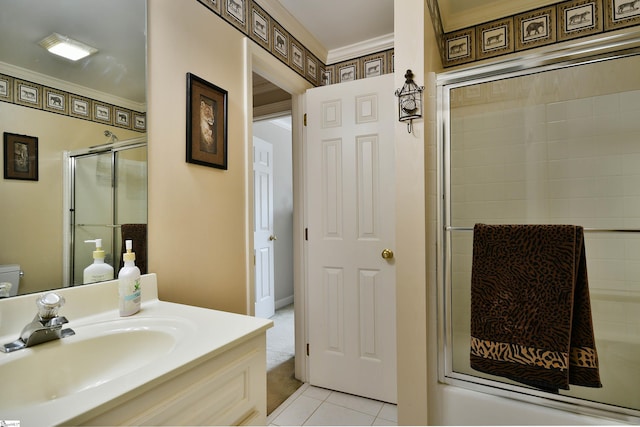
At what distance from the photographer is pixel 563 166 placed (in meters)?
1.82

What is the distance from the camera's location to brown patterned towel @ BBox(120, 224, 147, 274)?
1.11m

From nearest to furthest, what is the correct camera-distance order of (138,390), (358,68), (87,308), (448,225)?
(138,390) < (87,308) < (448,225) < (358,68)

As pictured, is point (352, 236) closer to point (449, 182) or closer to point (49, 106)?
point (449, 182)

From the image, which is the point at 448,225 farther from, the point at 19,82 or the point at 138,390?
the point at 19,82

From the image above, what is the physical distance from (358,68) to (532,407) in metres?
2.24

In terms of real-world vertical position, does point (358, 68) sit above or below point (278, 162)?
above

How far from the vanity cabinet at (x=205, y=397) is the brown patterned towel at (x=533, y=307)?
0.96 metres

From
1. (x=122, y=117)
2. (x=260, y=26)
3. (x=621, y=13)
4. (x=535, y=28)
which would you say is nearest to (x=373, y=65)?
(x=260, y=26)

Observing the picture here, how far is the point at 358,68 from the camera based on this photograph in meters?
2.32

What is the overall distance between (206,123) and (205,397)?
1.12 metres

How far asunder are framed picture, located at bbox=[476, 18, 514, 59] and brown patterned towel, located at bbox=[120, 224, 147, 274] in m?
2.23

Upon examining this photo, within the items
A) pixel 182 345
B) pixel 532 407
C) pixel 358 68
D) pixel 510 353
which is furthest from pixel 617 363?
pixel 358 68

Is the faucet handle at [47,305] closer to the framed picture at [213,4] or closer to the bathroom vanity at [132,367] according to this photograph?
the bathroom vanity at [132,367]

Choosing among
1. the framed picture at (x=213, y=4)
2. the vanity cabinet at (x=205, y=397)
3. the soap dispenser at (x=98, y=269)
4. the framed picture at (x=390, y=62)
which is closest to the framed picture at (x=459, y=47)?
the framed picture at (x=390, y=62)
